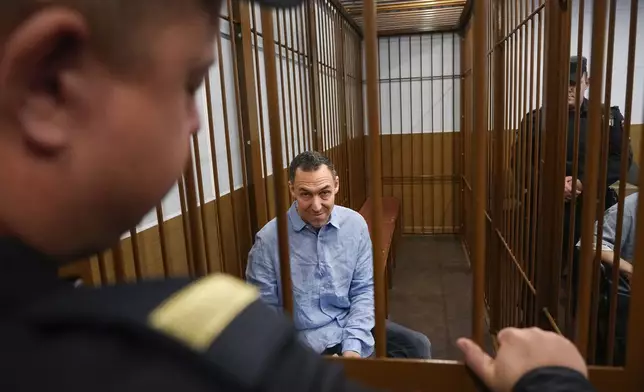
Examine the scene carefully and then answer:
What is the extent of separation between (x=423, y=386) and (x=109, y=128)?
0.49 meters

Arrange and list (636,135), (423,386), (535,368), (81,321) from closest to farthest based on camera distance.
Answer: (81,321)
(535,368)
(423,386)
(636,135)

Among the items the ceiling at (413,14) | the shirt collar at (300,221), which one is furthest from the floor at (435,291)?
the ceiling at (413,14)

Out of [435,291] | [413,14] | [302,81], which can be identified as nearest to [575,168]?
[302,81]

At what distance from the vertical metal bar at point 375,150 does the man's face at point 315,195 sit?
1081mm

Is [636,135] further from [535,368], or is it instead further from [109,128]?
[109,128]

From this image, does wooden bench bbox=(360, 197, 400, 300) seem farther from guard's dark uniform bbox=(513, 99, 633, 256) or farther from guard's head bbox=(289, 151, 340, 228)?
guard's head bbox=(289, 151, 340, 228)

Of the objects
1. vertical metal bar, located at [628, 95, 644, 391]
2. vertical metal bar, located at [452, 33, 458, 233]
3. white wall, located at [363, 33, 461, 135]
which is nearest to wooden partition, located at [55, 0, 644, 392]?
vertical metal bar, located at [628, 95, 644, 391]

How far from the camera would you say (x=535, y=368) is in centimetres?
44

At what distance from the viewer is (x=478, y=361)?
0.52 metres

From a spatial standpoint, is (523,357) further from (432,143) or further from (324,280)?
(432,143)

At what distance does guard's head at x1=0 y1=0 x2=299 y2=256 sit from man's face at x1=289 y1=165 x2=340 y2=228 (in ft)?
4.45

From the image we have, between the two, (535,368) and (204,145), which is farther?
(204,145)

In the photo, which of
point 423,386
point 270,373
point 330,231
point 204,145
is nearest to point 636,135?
point 330,231

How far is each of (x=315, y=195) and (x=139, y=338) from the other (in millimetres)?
1439
